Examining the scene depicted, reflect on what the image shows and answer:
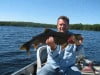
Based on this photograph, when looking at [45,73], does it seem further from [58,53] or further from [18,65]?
[18,65]

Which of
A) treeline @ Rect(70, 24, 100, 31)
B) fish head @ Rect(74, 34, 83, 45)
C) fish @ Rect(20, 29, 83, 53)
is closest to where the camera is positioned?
fish @ Rect(20, 29, 83, 53)

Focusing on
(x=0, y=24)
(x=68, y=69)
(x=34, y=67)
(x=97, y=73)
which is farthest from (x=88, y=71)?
(x=0, y=24)

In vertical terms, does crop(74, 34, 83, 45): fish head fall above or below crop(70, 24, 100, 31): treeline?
above

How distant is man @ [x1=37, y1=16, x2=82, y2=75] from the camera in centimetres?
546

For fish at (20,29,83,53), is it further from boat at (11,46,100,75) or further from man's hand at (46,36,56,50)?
boat at (11,46,100,75)

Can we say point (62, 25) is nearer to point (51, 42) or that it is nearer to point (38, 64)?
point (51, 42)

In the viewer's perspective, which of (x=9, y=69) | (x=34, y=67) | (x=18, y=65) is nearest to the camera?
(x=34, y=67)

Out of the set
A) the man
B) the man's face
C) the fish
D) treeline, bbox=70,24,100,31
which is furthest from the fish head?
treeline, bbox=70,24,100,31

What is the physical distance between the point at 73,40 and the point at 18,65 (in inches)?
381

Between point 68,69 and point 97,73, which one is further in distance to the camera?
point 97,73

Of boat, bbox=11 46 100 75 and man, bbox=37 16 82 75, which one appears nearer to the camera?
man, bbox=37 16 82 75

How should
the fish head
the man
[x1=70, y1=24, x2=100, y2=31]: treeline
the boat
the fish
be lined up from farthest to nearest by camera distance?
[x1=70, y1=24, x2=100, y2=31]: treeline
the boat
the man
the fish head
the fish

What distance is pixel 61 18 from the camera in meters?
5.63

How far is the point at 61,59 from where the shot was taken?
5527 mm
